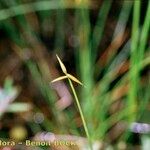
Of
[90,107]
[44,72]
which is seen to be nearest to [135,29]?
[90,107]

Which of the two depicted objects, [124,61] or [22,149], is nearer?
[22,149]

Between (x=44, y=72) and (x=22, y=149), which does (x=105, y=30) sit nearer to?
(x=44, y=72)

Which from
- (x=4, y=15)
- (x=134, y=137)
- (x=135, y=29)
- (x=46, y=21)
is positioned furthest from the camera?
(x=46, y=21)

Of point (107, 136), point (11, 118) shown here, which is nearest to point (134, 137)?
point (107, 136)

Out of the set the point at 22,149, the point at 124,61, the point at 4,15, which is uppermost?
the point at 4,15

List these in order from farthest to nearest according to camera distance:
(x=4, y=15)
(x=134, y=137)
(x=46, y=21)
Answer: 1. (x=46, y=21)
2. (x=4, y=15)
3. (x=134, y=137)

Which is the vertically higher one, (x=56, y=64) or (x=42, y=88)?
(x=56, y=64)
